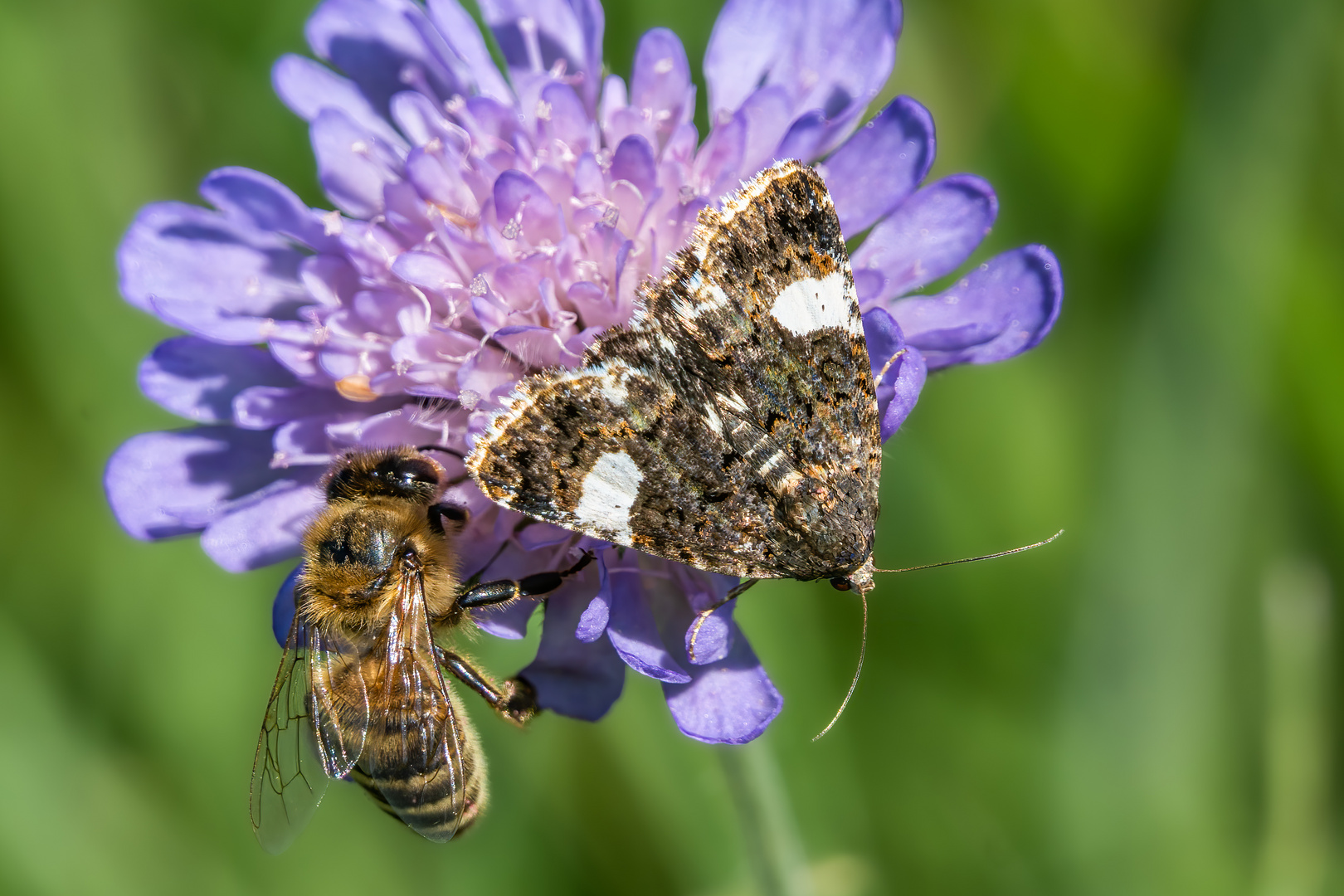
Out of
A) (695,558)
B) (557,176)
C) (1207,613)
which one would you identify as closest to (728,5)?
(557,176)

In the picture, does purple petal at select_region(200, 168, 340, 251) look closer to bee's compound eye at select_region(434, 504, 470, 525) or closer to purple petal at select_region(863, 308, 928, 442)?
bee's compound eye at select_region(434, 504, 470, 525)

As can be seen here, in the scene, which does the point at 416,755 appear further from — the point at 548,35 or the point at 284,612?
the point at 548,35

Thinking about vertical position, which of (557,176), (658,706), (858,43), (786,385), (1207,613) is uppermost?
(858,43)

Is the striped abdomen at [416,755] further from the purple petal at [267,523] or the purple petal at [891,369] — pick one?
the purple petal at [891,369]

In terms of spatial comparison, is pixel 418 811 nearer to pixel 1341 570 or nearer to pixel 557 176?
pixel 557 176

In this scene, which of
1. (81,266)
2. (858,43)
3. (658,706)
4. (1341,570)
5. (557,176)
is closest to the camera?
(557,176)

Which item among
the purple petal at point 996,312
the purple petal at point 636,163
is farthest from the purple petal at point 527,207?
the purple petal at point 996,312
